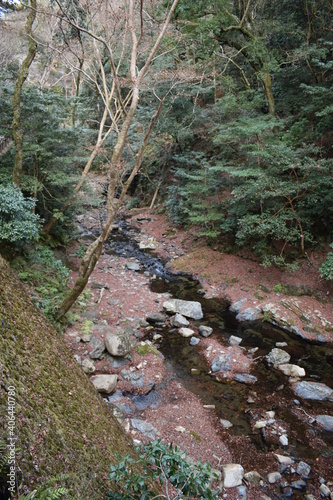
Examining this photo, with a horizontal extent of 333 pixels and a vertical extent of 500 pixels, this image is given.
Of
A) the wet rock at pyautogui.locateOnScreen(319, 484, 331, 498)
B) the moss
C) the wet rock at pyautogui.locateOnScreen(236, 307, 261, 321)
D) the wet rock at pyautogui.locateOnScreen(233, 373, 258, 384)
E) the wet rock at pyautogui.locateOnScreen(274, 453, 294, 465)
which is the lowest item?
the moss

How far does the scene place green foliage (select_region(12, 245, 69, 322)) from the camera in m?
6.28

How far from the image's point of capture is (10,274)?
2162mm

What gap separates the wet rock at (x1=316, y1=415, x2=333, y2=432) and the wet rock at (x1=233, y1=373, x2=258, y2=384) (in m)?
1.33

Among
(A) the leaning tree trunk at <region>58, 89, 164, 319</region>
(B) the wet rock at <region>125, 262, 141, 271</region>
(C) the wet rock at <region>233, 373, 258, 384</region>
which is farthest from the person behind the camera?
(B) the wet rock at <region>125, 262, 141, 271</region>

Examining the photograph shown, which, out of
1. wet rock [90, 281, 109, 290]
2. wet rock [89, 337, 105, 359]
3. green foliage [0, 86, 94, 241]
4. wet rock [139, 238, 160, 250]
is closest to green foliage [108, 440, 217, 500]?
wet rock [89, 337, 105, 359]

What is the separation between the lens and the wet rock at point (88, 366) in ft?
18.5

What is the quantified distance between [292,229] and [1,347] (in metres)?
9.96

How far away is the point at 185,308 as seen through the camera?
866 cm

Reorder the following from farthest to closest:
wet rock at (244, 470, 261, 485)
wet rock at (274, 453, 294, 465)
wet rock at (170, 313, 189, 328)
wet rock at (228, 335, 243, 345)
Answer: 1. wet rock at (170, 313, 189, 328)
2. wet rock at (228, 335, 243, 345)
3. wet rock at (274, 453, 294, 465)
4. wet rock at (244, 470, 261, 485)

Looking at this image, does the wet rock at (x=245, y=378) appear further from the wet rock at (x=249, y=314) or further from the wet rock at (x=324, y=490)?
the wet rock at (x=249, y=314)

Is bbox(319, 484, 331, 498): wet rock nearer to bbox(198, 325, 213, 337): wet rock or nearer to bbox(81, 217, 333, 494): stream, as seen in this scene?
bbox(81, 217, 333, 494): stream

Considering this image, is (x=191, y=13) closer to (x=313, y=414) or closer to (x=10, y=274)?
(x=10, y=274)

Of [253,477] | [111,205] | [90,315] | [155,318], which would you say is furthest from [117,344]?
[253,477]

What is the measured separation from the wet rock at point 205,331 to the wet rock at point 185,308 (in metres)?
0.69
